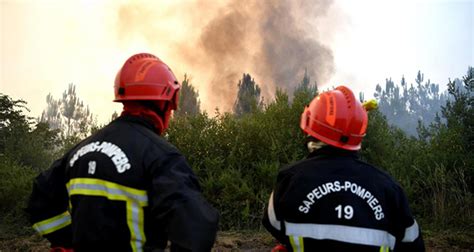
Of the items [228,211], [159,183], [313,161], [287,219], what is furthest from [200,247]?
[228,211]

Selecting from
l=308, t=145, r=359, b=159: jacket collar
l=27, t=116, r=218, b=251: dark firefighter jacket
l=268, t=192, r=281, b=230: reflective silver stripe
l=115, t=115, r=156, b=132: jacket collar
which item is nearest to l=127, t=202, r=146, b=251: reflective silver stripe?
l=27, t=116, r=218, b=251: dark firefighter jacket

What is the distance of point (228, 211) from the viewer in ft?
28.3

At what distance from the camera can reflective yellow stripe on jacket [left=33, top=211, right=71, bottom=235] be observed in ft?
8.82

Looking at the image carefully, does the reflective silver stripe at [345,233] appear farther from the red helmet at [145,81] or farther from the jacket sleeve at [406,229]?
the red helmet at [145,81]

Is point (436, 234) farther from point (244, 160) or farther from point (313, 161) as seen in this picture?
point (313, 161)

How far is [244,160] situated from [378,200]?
23.0 ft

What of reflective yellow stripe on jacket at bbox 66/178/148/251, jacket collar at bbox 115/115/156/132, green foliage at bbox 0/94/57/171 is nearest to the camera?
reflective yellow stripe on jacket at bbox 66/178/148/251

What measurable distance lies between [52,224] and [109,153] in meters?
0.71

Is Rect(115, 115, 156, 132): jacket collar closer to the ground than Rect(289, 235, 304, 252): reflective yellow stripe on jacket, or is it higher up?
higher up

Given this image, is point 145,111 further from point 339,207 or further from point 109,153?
point 339,207

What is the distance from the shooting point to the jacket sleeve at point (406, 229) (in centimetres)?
265

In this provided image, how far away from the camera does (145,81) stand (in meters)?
2.65

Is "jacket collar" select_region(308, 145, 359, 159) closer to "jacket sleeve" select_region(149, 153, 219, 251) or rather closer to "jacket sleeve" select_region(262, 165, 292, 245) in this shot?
"jacket sleeve" select_region(262, 165, 292, 245)

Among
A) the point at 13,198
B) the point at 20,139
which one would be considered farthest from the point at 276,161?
the point at 20,139
